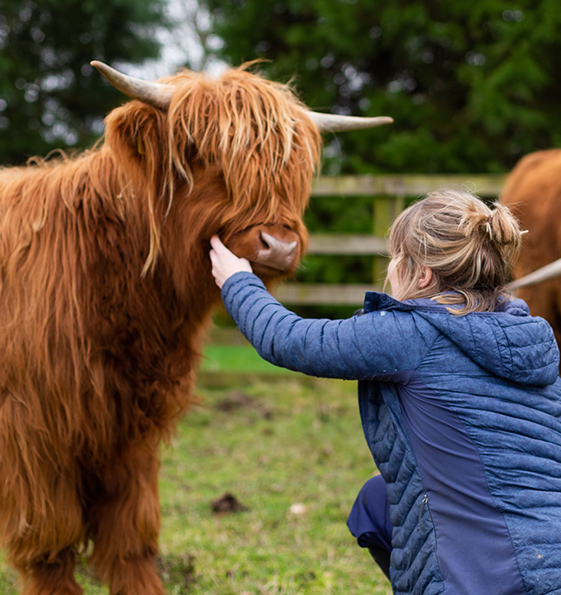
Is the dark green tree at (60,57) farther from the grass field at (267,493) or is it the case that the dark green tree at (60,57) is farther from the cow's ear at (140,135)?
the cow's ear at (140,135)

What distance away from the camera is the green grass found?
272 centimetres

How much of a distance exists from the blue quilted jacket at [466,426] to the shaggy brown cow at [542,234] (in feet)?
7.39

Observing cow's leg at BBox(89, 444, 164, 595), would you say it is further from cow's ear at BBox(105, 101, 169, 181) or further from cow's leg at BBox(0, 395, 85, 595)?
cow's ear at BBox(105, 101, 169, 181)

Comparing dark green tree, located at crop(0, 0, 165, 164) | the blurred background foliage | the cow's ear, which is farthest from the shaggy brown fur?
dark green tree, located at crop(0, 0, 165, 164)

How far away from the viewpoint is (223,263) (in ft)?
6.13

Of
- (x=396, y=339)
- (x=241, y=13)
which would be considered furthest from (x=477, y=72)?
(x=396, y=339)

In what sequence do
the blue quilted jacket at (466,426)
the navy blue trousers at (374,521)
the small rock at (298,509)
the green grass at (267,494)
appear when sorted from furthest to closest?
the small rock at (298,509) < the green grass at (267,494) < the navy blue trousers at (374,521) < the blue quilted jacket at (466,426)

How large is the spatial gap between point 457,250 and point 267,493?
252 centimetres

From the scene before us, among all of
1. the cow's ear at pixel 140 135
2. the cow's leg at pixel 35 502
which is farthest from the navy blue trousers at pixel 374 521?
the cow's ear at pixel 140 135

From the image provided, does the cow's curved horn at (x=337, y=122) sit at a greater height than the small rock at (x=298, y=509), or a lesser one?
greater

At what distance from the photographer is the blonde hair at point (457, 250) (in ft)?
5.31

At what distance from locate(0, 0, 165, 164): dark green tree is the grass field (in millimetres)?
5493

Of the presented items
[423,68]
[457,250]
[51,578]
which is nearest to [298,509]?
[51,578]

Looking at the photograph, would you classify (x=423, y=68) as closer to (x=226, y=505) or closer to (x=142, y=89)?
(x=226, y=505)
